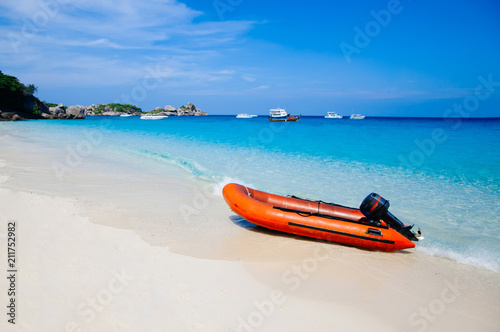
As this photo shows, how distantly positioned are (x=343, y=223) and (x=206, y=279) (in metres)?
2.46

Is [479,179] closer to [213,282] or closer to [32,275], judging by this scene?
[213,282]

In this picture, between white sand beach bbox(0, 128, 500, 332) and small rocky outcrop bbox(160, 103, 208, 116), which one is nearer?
white sand beach bbox(0, 128, 500, 332)

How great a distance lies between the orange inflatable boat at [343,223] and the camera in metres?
4.65

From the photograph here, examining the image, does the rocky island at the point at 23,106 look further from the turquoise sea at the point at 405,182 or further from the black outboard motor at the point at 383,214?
the black outboard motor at the point at 383,214

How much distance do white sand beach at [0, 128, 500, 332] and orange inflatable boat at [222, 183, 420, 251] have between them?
202mm

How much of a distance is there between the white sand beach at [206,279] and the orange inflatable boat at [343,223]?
0.20 metres

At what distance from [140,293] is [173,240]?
4.77ft

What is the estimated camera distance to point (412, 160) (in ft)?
45.1

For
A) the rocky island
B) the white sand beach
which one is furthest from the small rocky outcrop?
the white sand beach

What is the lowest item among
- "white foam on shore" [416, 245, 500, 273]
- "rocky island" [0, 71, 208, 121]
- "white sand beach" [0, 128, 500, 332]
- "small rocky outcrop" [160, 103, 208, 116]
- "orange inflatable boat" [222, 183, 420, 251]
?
"white sand beach" [0, 128, 500, 332]

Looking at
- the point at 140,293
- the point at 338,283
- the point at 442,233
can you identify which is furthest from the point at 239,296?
the point at 442,233

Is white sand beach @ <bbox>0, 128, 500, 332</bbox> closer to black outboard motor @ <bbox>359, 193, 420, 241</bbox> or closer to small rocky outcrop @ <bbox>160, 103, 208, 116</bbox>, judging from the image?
black outboard motor @ <bbox>359, 193, 420, 241</bbox>

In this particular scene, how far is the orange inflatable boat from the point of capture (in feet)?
15.3

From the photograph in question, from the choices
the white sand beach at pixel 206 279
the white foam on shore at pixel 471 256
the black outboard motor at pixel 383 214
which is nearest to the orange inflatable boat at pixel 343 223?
the black outboard motor at pixel 383 214
